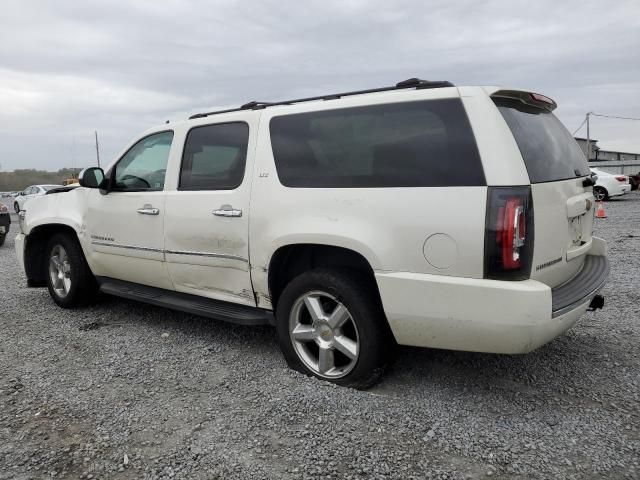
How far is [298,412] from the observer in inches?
116

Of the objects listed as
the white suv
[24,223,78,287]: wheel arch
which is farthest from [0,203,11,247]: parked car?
the white suv

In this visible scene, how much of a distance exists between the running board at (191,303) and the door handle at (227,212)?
27.3 inches

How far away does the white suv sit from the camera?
2717 millimetres

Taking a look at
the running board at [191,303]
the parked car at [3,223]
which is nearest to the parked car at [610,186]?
the running board at [191,303]

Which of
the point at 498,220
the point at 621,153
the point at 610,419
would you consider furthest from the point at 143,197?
the point at 621,153

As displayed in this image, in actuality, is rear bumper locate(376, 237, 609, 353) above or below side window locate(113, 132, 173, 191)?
below

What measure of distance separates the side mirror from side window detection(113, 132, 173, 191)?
0.13m

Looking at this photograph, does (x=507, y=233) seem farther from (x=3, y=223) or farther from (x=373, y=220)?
(x=3, y=223)

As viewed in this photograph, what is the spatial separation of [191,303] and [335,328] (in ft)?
4.64

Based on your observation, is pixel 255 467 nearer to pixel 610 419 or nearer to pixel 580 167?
pixel 610 419

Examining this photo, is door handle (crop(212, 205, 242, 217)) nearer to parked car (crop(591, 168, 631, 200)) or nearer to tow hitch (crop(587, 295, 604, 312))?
tow hitch (crop(587, 295, 604, 312))

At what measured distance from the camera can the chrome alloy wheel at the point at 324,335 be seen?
3256mm

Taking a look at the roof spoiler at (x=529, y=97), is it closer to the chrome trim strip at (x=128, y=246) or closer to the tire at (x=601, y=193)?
the chrome trim strip at (x=128, y=246)

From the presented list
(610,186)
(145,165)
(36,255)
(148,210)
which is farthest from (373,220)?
(610,186)
